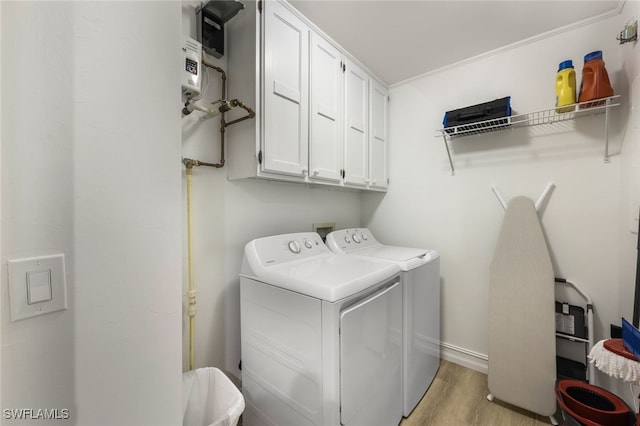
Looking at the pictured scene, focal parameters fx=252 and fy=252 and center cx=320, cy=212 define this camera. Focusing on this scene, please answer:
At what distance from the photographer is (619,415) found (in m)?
1.20

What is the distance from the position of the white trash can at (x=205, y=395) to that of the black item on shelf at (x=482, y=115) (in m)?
2.26

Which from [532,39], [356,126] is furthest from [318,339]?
[532,39]

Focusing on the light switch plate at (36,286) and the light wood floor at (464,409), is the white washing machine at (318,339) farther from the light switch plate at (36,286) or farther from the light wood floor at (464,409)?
the light switch plate at (36,286)

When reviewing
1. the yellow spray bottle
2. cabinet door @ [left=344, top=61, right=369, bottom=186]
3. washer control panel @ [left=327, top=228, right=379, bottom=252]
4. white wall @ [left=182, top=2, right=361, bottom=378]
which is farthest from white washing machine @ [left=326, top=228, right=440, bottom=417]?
the yellow spray bottle

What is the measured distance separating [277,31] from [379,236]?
6.45ft

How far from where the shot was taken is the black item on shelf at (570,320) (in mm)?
1647

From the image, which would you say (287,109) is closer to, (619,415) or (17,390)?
(17,390)

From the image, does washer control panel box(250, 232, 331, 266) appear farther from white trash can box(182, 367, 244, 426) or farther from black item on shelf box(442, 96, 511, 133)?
black item on shelf box(442, 96, 511, 133)

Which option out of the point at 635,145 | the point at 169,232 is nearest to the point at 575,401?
the point at 635,145

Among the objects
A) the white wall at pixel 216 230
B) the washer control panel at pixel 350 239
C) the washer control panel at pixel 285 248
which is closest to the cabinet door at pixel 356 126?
the washer control panel at pixel 350 239

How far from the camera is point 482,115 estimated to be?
6.10ft

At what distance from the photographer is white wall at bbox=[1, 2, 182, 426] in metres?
0.51

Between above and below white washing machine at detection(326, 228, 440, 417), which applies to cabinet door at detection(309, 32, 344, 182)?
above

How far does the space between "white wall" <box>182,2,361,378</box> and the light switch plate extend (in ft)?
2.87
